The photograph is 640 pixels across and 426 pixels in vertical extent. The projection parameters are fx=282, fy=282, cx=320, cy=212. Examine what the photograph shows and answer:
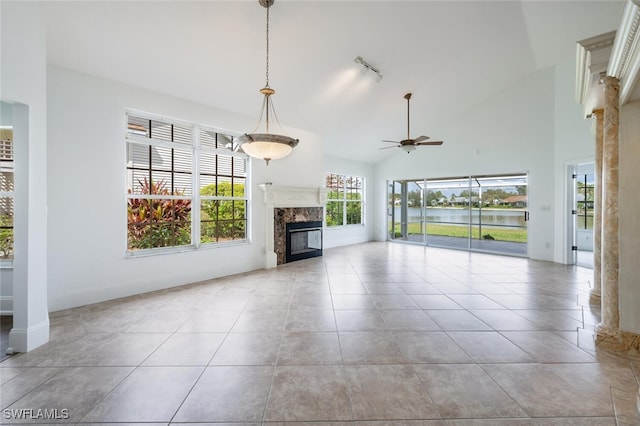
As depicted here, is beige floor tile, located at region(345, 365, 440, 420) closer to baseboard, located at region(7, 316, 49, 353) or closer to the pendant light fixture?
the pendant light fixture

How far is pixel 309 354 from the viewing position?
2516 mm

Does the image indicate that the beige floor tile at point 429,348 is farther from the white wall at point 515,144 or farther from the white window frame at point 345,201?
the white window frame at point 345,201

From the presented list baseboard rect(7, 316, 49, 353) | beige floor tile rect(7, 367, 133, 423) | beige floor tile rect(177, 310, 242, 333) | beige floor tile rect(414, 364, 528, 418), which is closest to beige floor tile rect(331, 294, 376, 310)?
beige floor tile rect(177, 310, 242, 333)

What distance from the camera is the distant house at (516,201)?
7.59 m

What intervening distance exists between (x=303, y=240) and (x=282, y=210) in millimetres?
1052

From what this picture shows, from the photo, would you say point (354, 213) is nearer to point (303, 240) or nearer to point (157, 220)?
point (303, 240)

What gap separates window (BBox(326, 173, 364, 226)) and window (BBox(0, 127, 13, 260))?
261 inches

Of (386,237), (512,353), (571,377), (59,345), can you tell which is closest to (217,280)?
(59,345)

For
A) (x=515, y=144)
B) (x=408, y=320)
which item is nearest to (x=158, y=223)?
(x=408, y=320)

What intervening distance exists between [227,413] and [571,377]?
2.54 metres

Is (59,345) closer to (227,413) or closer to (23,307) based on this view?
(23,307)

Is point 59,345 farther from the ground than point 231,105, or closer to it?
closer to it

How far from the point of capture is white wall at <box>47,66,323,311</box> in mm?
3486

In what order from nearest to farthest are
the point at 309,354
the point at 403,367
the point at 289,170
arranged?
1. the point at 403,367
2. the point at 309,354
3. the point at 289,170
